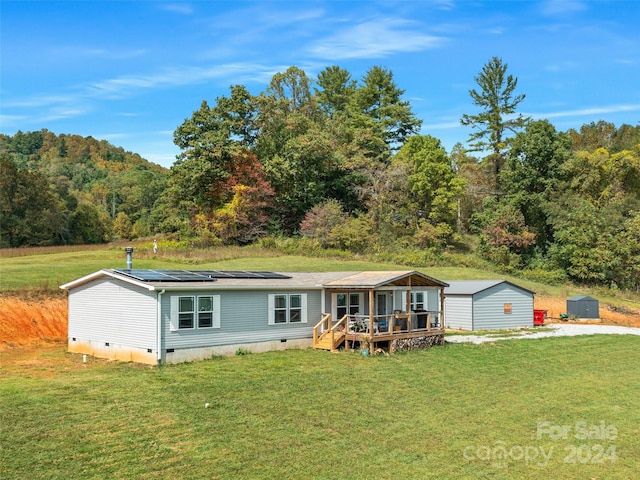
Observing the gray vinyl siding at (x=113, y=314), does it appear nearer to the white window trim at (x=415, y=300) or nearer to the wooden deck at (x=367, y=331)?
the wooden deck at (x=367, y=331)

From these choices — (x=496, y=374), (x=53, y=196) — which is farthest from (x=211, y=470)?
(x=53, y=196)

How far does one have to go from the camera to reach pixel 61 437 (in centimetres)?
1034

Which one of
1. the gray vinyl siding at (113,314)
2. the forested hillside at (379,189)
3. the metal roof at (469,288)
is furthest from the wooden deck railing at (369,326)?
the forested hillside at (379,189)

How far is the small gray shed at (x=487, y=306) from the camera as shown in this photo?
29.9m

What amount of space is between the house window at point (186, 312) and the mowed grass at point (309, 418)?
1407 millimetres

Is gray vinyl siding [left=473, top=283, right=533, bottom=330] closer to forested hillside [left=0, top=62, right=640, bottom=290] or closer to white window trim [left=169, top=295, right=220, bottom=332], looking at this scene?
white window trim [left=169, top=295, right=220, bottom=332]

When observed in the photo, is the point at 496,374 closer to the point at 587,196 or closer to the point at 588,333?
the point at 588,333

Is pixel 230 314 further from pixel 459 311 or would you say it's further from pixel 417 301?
pixel 459 311

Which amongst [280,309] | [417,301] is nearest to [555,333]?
[417,301]

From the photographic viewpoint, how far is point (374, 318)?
21922mm

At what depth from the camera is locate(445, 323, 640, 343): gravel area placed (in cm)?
2559

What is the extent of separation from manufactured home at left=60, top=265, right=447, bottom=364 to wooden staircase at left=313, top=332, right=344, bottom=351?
38 millimetres

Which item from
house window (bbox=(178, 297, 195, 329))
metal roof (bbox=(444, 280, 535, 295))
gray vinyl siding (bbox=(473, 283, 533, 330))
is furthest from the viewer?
gray vinyl siding (bbox=(473, 283, 533, 330))

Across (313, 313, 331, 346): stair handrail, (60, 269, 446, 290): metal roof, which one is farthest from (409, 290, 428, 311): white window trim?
(313, 313, 331, 346): stair handrail
